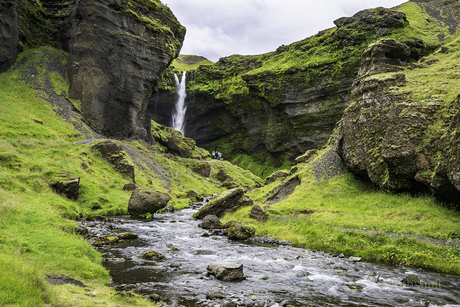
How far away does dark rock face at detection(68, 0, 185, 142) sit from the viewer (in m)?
71.6

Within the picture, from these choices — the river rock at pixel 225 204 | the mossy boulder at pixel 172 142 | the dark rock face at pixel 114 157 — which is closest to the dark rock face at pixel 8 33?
the dark rock face at pixel 114 157

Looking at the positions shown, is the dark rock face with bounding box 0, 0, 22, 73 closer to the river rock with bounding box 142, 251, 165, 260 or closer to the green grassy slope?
the green grassy slope

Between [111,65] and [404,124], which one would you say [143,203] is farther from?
[111,65]

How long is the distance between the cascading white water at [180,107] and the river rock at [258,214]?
338 feet

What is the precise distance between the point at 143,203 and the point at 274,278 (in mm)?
24825

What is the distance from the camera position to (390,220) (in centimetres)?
2373

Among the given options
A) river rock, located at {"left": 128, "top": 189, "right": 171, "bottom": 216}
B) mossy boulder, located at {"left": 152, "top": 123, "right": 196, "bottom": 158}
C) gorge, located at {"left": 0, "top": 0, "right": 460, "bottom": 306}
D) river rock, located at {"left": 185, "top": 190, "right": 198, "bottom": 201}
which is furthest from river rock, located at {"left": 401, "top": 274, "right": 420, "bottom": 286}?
mossy boulder, located at {"left": 152, "top": 123, "right": 196, "bottom": 158}

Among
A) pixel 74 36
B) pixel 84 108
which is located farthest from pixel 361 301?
pixel 74 36

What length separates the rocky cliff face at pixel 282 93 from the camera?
93.2 meters

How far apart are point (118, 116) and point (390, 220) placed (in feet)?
234

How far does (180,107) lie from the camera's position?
423ft

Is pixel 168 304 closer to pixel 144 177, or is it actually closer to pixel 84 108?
pixel 144 177

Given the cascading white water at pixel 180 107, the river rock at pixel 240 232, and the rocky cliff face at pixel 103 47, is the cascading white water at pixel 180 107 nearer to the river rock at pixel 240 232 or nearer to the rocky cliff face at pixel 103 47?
the rocky cliff face at pixel 103 47

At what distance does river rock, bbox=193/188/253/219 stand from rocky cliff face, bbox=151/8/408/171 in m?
72.5
